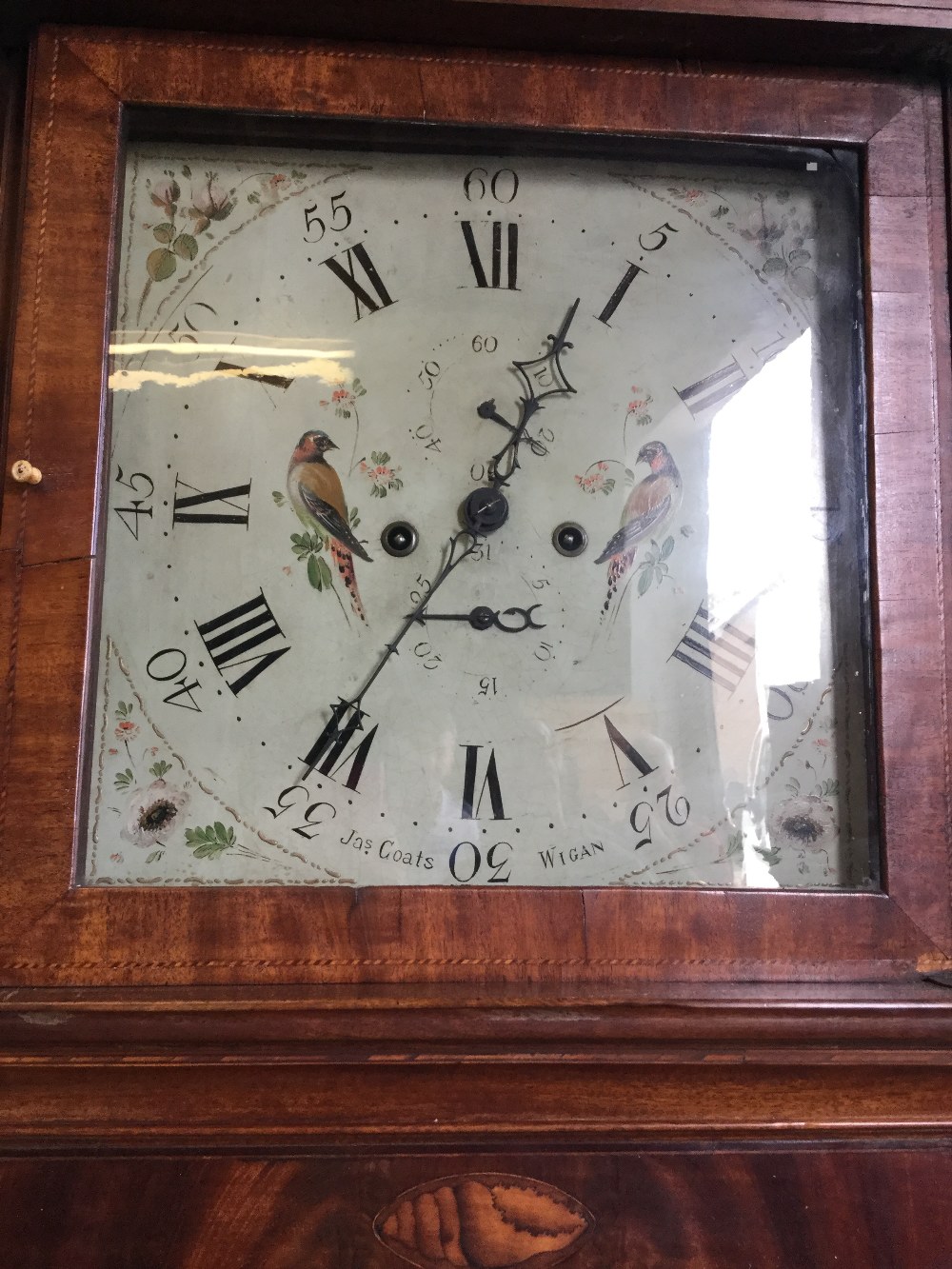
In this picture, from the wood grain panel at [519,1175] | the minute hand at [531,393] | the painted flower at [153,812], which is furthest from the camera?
the minute hand at [531,393]

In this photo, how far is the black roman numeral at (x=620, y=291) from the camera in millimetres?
1086

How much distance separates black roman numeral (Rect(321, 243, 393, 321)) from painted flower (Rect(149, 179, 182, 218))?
15 centimetres

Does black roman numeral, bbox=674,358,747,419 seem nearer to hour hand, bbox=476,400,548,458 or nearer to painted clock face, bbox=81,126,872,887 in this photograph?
painted clock face, bbox=81,126,872,887

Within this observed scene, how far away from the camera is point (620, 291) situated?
109cm

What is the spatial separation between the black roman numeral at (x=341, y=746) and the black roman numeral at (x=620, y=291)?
458 mm

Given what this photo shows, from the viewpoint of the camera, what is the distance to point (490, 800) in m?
1.00

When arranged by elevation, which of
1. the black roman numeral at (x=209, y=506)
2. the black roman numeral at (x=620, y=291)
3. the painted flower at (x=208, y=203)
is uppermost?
the painted flower at (x=208, y=203)

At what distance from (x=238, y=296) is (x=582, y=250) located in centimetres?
34

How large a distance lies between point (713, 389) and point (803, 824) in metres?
0.43

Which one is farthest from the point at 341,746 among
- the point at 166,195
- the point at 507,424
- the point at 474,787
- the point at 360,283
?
Result: the point at 166,195

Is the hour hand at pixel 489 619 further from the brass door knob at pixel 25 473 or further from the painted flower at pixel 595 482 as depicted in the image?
the brass door knob at pixel 25 473

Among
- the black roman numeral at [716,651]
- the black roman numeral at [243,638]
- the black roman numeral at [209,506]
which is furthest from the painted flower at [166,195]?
the black roman numeral at [716,651]

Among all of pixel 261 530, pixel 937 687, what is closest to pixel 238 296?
pixel 261 530

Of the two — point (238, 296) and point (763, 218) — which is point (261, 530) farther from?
point (763, 218)
